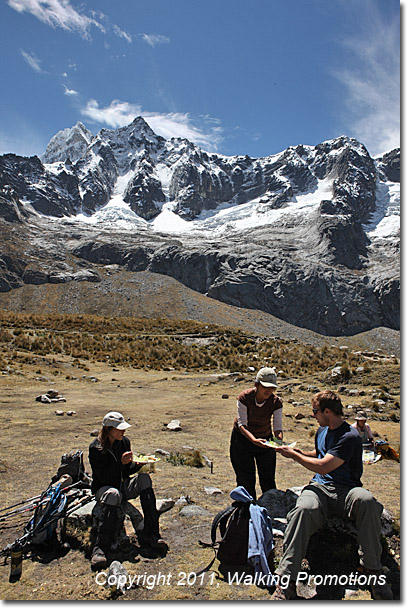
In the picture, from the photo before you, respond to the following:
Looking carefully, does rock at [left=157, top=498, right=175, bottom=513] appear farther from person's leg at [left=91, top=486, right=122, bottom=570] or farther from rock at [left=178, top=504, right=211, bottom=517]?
person's leg at [left=91, top=486, right=122, bottom=570]

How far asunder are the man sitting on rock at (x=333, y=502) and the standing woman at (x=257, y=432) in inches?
32.0

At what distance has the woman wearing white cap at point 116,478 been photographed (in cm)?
448

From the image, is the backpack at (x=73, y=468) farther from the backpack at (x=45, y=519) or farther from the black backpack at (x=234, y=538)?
the black backpack at (x=234, y=538)

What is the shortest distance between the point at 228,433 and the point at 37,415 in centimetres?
662

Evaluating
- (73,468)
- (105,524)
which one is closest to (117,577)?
(105,524)

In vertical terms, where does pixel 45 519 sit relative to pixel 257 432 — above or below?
below

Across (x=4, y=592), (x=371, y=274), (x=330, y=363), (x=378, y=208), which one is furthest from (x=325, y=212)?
(x=4, y=592)

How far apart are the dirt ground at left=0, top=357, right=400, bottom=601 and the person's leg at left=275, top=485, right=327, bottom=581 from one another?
43cm

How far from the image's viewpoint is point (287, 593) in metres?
3.48

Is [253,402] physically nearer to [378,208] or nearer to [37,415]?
[37,415]

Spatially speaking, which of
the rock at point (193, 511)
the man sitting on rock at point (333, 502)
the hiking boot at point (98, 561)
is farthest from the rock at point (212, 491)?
the hiking boot at point (98, 561)

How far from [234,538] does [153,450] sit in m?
5.14

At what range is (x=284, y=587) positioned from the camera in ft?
11.5

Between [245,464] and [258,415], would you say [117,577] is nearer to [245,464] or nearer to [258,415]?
[245,464]
